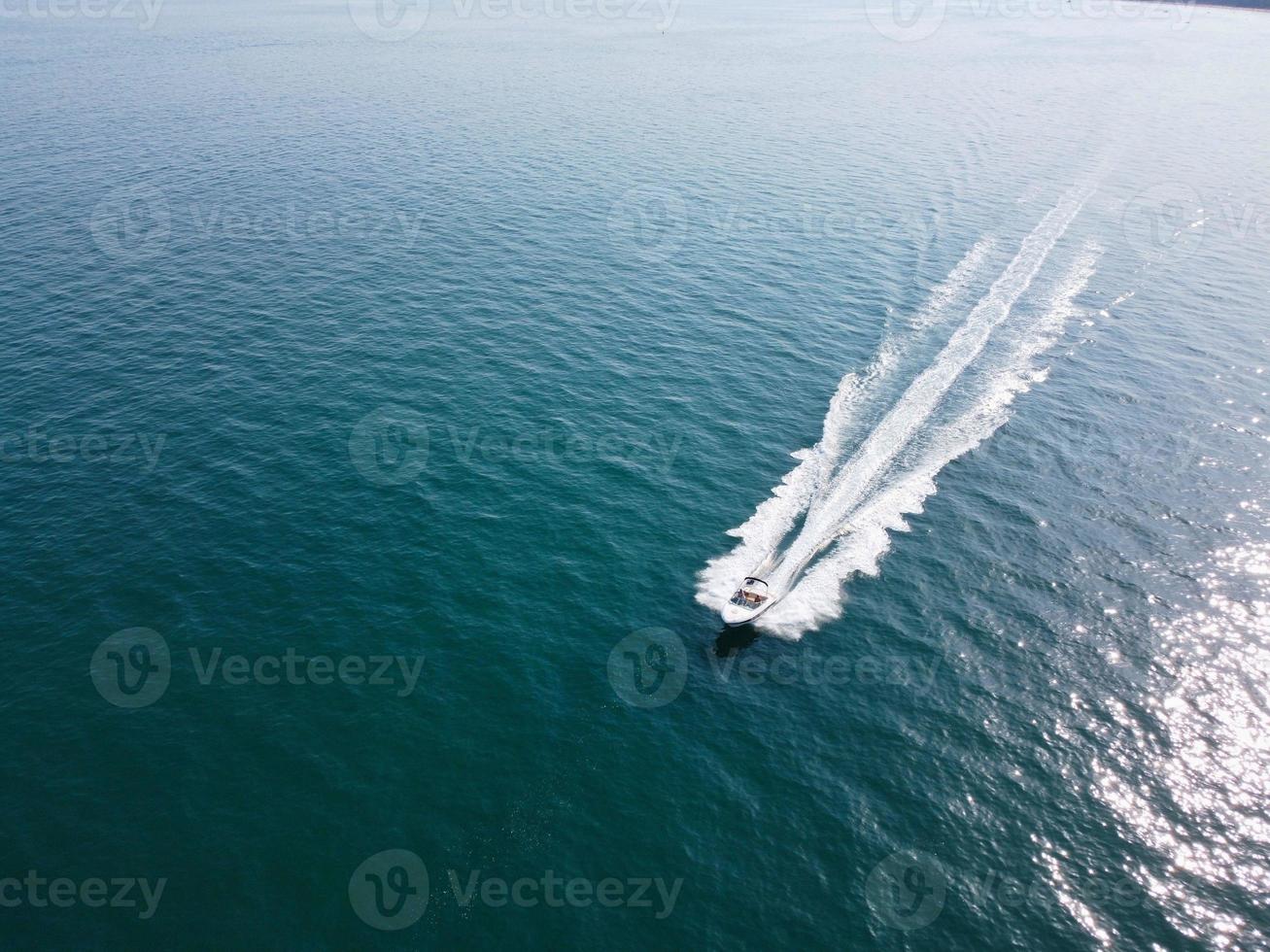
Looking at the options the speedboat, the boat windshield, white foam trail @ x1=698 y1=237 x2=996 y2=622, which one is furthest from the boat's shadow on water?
white foam trail @ x1=698 y1=237 x2=996 y2=622

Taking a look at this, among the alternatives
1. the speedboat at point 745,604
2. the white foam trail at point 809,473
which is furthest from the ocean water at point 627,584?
the speedboat at point 745,604

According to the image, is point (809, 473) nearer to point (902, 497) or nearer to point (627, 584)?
point (902, 497)

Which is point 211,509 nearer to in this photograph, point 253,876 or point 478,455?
point 478,455

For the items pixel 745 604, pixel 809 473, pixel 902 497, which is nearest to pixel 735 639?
pixel 745 604

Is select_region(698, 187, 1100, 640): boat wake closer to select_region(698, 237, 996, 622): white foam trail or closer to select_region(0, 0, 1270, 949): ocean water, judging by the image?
select_region(698, 237, 996, 622): white foam trail

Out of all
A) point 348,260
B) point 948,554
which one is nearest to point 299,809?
point 948,554

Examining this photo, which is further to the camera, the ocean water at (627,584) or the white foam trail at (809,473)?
the white foam trail at (809,473)

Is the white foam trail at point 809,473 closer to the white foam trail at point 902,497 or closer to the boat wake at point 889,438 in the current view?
the boat wake at point 889,438
